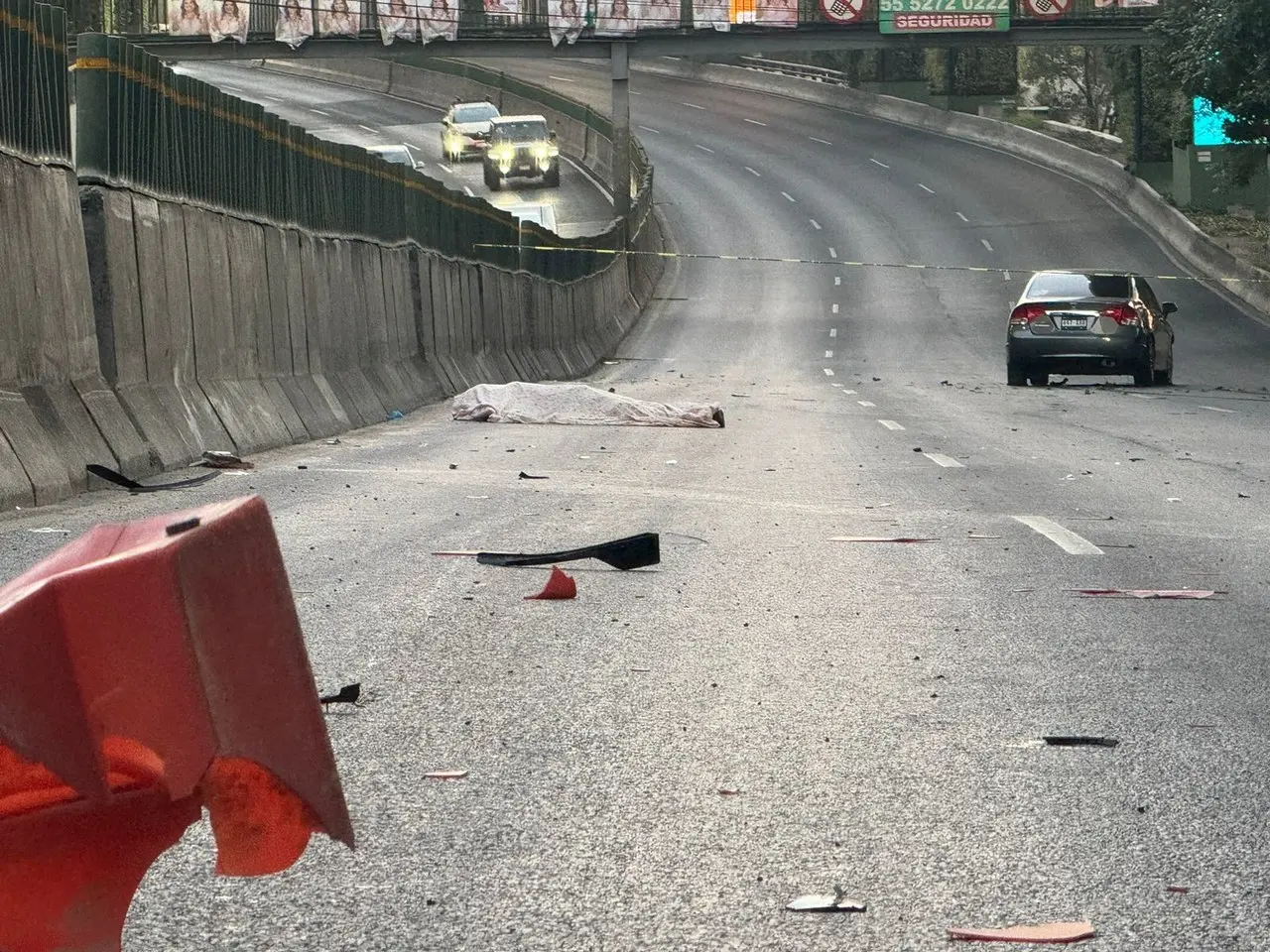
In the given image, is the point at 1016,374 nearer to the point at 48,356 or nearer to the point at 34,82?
the point at 34,82

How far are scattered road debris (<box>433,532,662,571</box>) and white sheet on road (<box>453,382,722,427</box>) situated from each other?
38.4 ft

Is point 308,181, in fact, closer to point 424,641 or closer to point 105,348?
point 105,348

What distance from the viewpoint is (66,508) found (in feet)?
33.0

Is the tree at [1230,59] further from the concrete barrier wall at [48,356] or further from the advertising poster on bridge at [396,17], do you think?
the advertising poster on bridge at [396,17]

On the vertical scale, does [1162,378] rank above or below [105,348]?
below

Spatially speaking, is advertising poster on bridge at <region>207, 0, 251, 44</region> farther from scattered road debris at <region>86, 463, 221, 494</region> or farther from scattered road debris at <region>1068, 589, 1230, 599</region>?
scattered road debris at <region>1068, 589, 1230, 599</region>

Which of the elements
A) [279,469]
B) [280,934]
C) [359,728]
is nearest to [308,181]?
[279,469]

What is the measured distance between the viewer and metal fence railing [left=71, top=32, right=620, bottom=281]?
43.2 ft

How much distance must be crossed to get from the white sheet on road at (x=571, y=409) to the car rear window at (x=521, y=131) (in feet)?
163

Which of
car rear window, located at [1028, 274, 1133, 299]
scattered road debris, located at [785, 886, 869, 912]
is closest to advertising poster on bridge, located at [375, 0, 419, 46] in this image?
car rear window, located at [1028, 274, 1133, 299]

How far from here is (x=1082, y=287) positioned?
27.4 meters

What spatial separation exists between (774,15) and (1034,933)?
59858 mm

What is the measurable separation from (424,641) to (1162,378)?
24971 mm

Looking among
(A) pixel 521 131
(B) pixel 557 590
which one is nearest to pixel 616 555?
(B) pixel 557 590
